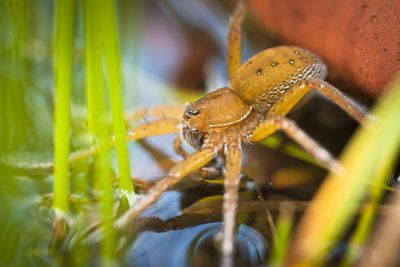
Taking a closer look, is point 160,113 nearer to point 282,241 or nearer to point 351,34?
point 351,34

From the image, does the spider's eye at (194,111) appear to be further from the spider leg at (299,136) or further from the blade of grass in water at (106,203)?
the blade of grass in water at (106,203)

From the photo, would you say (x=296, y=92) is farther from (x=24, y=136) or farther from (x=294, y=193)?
(x=24, y=136)

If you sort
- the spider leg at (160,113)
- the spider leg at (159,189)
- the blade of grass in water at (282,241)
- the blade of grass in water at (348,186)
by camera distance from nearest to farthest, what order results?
the blade of grass in water at (348,186), the blade of grass in water at (282,241), the spider leg at (159,189), the spider leg at (160,113)

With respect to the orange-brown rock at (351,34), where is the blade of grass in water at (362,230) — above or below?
below

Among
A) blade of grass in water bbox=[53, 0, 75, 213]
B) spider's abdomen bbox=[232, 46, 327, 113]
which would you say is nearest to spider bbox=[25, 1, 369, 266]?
spider's abdomen bbox=[232, 46, 327, 113]

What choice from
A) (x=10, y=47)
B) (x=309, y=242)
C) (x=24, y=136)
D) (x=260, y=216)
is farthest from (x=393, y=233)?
(x=10, y=47)

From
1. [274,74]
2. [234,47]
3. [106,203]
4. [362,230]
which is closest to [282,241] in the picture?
[362,230]

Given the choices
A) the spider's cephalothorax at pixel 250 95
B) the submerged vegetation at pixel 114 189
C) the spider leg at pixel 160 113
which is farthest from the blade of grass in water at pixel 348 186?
the spider leg at pixel 160 113

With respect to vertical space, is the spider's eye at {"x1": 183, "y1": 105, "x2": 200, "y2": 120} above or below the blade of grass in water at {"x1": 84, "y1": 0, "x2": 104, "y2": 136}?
above

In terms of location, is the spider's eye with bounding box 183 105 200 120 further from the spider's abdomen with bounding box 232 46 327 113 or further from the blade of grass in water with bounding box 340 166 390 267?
the blade of grass in water with bounding box 340 166 390 267
